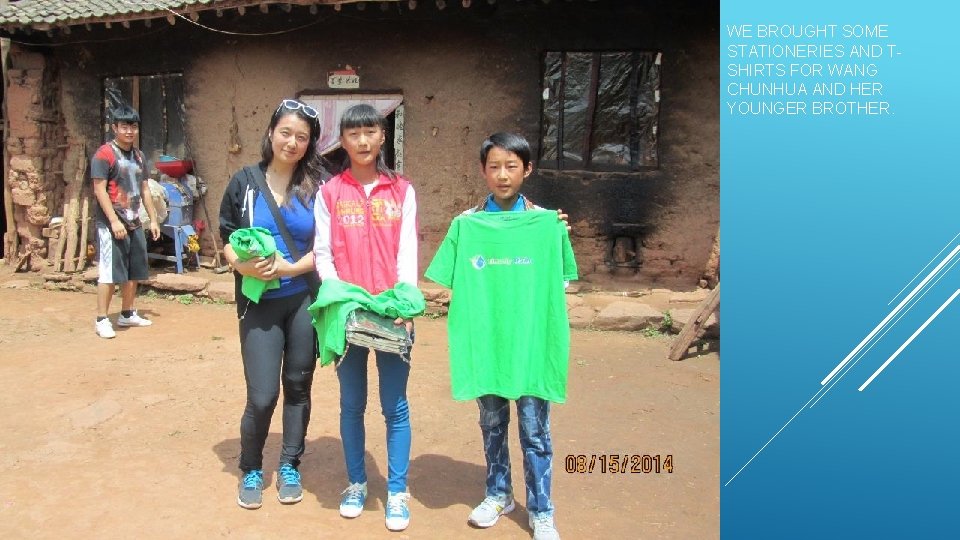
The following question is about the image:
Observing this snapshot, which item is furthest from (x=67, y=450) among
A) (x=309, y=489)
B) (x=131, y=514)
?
(x=309, y=489)

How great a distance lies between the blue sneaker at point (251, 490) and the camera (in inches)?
132

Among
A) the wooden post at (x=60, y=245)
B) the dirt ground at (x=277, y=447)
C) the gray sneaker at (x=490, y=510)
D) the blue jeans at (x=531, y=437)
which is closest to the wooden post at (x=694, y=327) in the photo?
the dirt ground at (x=277, y=447)

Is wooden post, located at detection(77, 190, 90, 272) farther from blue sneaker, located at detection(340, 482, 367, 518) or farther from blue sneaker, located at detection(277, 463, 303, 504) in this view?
blue sneaker, located at detection(340, 482, 367, 518)

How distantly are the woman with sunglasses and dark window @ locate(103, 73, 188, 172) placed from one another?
23.0 feet

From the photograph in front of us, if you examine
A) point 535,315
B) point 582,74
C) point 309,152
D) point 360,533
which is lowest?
point 360,533

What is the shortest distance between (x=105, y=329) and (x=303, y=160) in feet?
13.3

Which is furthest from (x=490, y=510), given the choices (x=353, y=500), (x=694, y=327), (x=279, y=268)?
(x=694, y=327)

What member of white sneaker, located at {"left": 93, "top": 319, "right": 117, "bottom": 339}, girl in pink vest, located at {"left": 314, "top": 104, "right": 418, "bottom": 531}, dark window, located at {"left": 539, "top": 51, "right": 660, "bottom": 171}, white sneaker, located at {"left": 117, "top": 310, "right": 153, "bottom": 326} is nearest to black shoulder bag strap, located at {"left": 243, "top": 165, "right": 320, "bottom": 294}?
girl in pink vest, located at {"left": 314, "top": 104, "right": 418, "bottom": 531}

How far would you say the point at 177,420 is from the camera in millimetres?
4516

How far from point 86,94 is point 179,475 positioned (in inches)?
316

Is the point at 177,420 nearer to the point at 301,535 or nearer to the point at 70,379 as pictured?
the point at 70,379

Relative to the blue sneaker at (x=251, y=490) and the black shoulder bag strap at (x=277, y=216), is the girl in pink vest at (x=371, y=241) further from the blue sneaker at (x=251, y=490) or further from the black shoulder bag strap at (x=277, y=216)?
the blue sneaker at (x=251, y=490)

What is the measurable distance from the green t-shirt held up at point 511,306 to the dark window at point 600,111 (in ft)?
18.4
